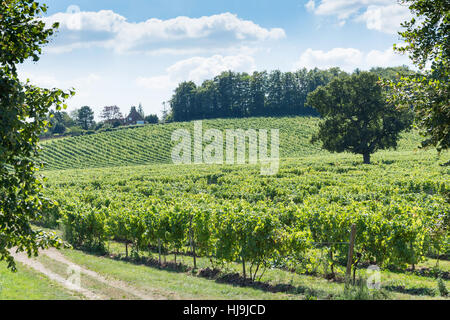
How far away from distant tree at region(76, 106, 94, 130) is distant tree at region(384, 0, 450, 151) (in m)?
139

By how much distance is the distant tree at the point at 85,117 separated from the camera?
140250 millimetres

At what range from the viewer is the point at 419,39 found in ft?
38.7

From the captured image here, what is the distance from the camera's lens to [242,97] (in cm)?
13125

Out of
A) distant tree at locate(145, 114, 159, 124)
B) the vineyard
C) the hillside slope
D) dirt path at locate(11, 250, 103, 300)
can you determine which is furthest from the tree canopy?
dirt path at locate(11, 250, 103, 300)

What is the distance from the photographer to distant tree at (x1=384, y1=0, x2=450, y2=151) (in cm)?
1102

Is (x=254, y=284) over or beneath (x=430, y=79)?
beneath

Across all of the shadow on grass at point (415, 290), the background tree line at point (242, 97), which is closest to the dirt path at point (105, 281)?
the shadow on grass at point (415, 290)

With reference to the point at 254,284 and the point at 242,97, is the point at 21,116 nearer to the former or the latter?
the point at 254,284

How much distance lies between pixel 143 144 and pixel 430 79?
85014mm

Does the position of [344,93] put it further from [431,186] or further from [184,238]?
[184,238]

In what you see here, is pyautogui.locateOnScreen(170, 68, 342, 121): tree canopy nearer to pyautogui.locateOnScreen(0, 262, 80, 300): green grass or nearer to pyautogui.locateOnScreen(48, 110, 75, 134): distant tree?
pyautogui.locateOnScreen(48, 110, 75, 134): distant tree

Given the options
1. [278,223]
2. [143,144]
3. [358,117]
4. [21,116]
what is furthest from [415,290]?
[143,144]
